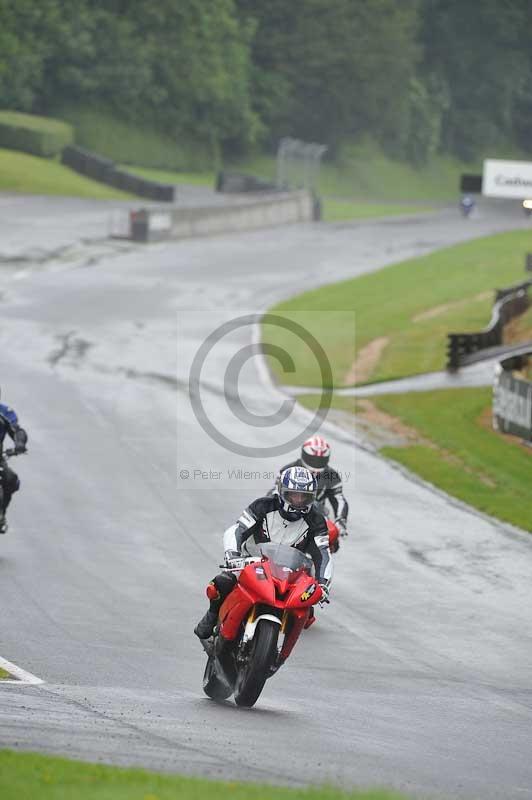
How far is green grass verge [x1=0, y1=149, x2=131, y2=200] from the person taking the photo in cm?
6862

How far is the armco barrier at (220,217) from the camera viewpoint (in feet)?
193

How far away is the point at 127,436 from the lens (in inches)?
1085

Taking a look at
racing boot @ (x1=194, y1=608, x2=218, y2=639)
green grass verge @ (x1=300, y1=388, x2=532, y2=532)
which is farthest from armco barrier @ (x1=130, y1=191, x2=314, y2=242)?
racing boot @ (x1=194, y1=608, x2=218, y2=639)

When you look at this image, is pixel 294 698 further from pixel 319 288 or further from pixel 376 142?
pixel 376 142

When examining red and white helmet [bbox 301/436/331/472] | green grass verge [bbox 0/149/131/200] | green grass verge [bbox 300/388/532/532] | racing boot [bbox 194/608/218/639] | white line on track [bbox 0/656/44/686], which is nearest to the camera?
white line on track [bbox 0/656/44/686]

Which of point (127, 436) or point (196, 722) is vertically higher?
point (196, 722)

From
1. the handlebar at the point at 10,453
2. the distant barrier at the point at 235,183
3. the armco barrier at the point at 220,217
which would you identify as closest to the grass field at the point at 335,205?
the armco barrier at the point at 220,217

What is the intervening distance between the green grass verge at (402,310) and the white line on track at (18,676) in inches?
957

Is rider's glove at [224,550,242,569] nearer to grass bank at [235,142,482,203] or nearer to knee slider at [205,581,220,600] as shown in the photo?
knee slider at [205,581,220,600]

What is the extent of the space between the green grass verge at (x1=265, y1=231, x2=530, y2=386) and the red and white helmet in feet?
66.0

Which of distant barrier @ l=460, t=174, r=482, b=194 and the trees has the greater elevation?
the trees

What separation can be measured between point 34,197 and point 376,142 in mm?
55948

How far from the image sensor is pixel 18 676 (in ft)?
39.9

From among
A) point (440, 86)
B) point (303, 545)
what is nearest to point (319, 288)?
point (303, 545)
